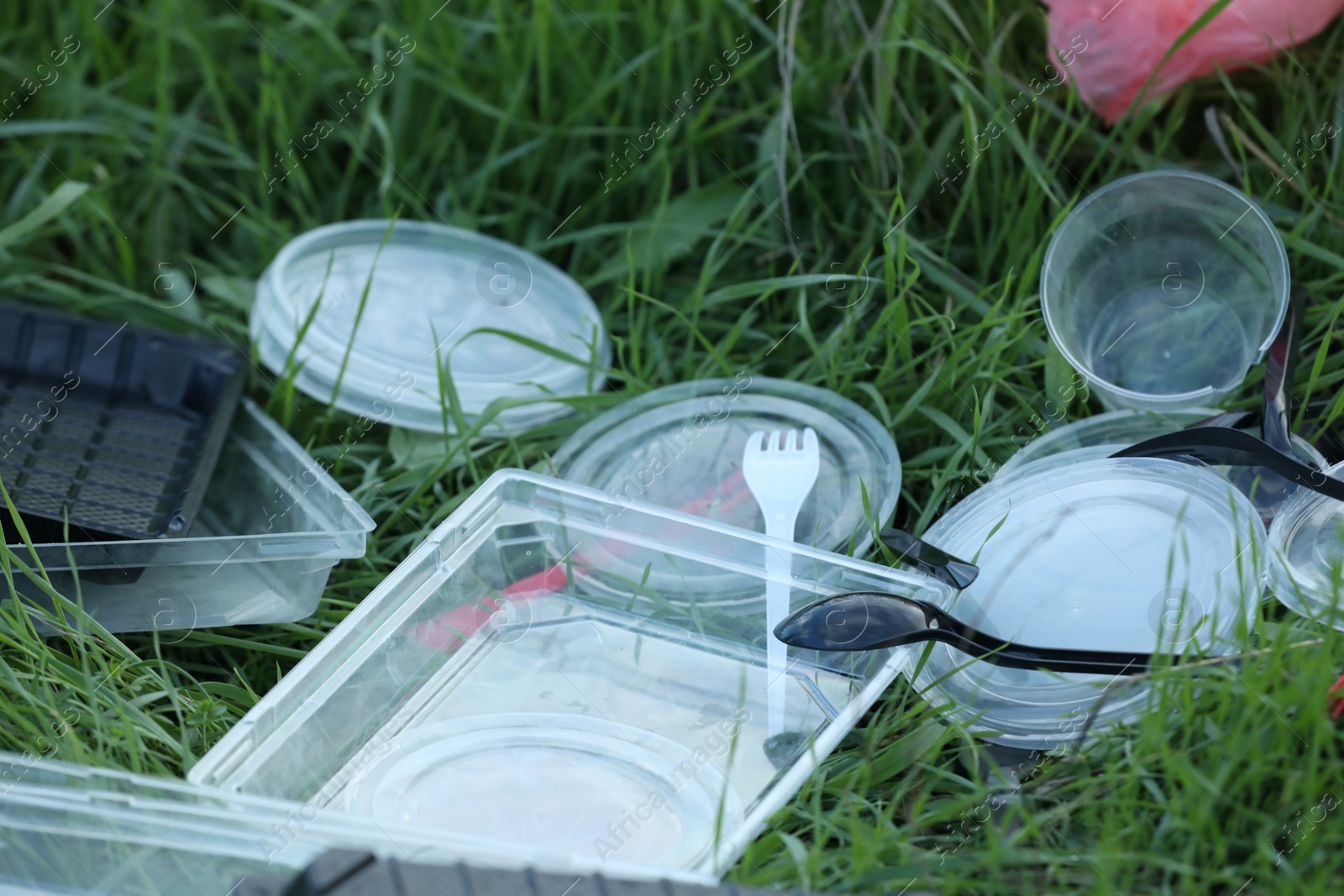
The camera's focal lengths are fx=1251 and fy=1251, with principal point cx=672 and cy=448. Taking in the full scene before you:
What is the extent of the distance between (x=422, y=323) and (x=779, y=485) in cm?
68

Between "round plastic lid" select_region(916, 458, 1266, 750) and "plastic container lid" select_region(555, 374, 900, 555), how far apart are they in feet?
0.57

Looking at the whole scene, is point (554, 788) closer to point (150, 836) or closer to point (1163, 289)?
point (150, 836)

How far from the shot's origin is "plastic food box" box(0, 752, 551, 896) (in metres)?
1.01

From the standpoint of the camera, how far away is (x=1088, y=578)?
1.28 meters

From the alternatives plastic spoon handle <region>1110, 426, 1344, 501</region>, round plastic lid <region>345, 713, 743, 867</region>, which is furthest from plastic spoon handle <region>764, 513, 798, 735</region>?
plastic spoon handle <region>1110, 426, 1344, 501</region>

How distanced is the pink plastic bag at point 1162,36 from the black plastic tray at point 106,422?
4.09 feet

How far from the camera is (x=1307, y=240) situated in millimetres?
1689

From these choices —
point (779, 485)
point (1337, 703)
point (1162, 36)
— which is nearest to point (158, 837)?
point (779, 485)

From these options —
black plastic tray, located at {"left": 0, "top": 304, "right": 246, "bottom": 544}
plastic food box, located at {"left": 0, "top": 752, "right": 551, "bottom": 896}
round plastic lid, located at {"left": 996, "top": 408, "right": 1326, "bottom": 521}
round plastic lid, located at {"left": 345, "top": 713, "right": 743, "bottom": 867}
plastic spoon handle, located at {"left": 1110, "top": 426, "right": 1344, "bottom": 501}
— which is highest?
black plastic tray, located at {"left": 0, "top": 304, "right": 246, "bottom": 544}

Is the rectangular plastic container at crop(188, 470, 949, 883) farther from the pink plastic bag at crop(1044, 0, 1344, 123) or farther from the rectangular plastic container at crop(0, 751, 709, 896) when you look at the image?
the pink plastic bag at crop(1044, 0, 1344, 123)

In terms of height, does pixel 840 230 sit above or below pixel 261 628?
above

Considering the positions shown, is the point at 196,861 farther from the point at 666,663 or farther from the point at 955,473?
the point at 955,473

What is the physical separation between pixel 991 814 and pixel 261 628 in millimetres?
853

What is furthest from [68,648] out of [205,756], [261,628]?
[205,756]
